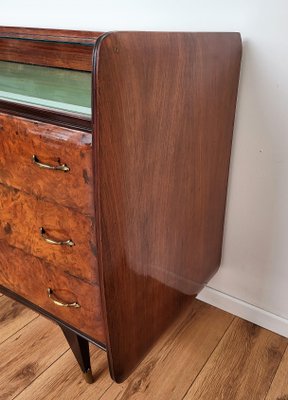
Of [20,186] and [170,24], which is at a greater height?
[170,24]

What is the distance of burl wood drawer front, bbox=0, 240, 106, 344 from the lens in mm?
835

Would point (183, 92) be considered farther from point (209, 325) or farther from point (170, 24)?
point (209, 325)

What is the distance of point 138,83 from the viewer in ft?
2.05

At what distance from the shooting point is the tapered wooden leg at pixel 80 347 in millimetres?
951

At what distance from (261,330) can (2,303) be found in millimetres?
903

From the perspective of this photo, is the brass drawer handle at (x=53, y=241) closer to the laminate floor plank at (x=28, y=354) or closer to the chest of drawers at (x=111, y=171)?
the chest of drawers at (x=111, y=171)

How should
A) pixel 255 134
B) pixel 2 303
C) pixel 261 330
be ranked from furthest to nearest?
pixel 2 303 → pixel 261 330 → pixel 255 134

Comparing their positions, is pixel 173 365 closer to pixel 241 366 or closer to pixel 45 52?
pixel 241 366

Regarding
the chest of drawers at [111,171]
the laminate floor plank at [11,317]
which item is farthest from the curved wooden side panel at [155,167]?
the laminate floor plank at [11,317]

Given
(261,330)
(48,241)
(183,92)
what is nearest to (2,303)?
(48,241)

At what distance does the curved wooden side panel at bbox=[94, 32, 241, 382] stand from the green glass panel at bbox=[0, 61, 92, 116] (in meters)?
0.12

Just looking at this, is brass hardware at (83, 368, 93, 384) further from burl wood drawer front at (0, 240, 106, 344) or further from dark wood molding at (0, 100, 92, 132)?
dark wood molding at (0, 100, 92, 132)

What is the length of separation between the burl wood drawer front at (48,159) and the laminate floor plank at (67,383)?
0.58m

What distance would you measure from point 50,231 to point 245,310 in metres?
0.74
